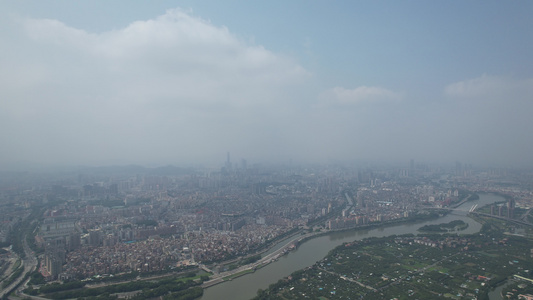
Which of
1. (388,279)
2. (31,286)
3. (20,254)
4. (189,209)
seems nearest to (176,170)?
(189,209)

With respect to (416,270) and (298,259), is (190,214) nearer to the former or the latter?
(298,259)

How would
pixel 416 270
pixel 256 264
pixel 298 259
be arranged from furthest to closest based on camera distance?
pixel 298 259
pixel 256 264
pixel 416 270

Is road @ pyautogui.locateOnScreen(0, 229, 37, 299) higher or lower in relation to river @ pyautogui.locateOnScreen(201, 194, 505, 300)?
higher

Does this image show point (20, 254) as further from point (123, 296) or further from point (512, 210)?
point (512, 210)

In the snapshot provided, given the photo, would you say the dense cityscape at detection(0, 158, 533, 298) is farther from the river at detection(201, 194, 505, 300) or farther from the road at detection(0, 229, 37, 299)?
the river at detection(201, 194, 505, 300)

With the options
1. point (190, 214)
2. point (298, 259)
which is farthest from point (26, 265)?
point (298, 259)

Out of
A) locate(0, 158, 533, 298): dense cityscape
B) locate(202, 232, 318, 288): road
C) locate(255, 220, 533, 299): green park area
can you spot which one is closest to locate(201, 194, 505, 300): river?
locate(202, 232, 318, 288): road
